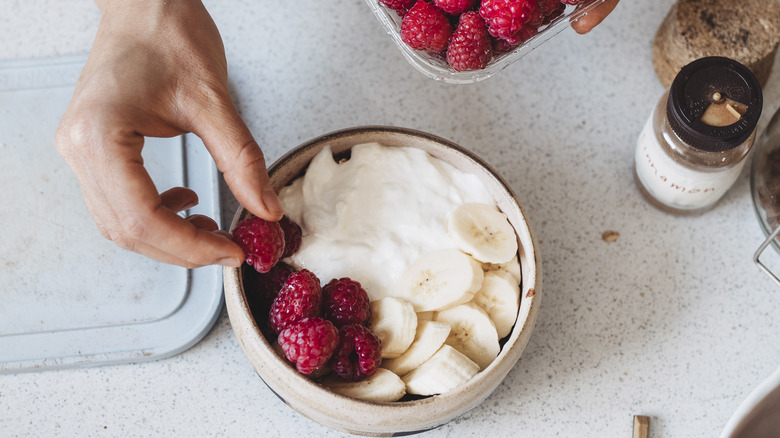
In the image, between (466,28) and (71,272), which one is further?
(71,272)

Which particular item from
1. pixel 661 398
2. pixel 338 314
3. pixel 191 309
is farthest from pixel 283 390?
pixel 661 398

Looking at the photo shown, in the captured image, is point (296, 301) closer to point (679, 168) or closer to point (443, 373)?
point (443, 373)

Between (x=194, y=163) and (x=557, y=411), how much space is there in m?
0.63

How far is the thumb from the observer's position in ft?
2.54

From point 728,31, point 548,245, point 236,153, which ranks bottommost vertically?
point 548,245

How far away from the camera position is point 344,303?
0.83m

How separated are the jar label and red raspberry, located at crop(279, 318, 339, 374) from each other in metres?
0.53

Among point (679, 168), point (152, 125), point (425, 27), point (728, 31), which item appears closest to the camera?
point (152, 125)

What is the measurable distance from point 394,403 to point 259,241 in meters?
0.24

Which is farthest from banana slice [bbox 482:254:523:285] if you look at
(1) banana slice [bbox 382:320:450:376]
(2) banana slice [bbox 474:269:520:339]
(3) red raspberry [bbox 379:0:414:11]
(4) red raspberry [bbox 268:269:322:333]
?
(3) red raspberry [bbox 379:0:414:11]

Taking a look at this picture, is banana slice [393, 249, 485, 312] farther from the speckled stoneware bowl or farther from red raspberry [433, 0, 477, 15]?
red raspberry [433, 0, 477, 15]

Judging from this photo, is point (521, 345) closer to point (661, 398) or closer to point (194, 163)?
point (661, 398)

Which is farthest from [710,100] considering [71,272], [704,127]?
[71,272]

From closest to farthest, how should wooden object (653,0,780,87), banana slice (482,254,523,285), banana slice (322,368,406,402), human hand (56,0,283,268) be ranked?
1. human hand (56,0,283,268)
2. banana slice (322,368,406,402)
3. banana slice (482,254,523,285)
4. wooden object (653,0,780,87)
